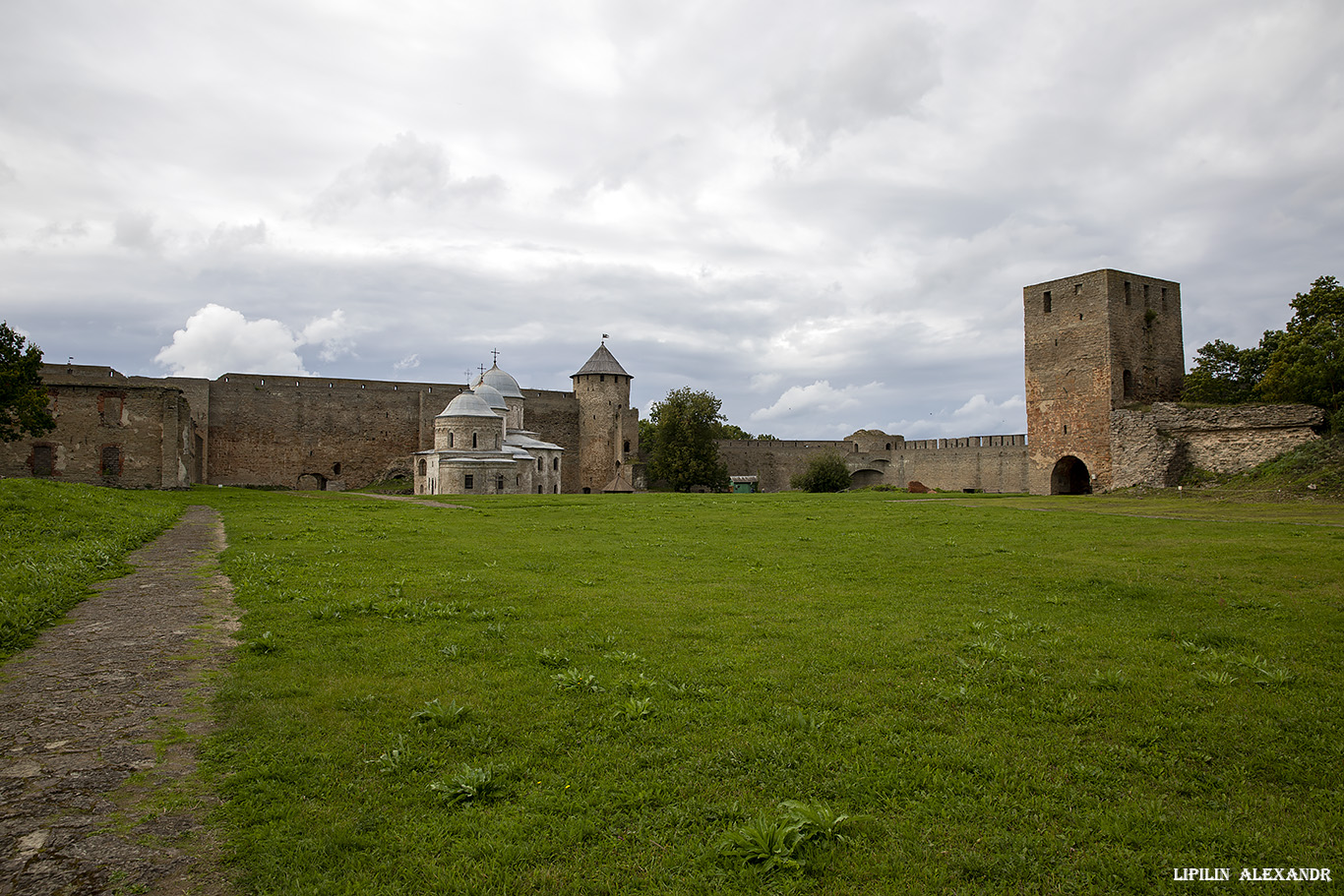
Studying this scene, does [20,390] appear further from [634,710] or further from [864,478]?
[864,478]

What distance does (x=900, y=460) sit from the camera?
55031 mm

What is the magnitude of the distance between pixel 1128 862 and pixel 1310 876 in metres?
0.73

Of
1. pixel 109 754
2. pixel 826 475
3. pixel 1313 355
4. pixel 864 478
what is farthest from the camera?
pixel 864 478

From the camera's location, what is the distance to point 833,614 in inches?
304

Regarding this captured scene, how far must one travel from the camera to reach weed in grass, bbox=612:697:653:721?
482 cm

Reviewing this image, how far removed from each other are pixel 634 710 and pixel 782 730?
37.3 inches

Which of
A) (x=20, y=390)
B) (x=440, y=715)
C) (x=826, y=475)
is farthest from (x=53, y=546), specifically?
(x=826, y=475)

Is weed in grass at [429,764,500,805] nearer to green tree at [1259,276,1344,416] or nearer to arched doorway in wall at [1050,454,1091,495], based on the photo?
green tree at [1259,276,1344,416]

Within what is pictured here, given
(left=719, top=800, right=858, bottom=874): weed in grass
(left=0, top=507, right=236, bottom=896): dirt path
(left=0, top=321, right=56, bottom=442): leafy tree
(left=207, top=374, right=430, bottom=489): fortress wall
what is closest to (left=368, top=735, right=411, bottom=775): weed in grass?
(left=0, top=507, right=236, bottom=896): dirt path

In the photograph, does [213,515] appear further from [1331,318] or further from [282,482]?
[1331,318]

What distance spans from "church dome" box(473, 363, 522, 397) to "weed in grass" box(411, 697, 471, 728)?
46955 millimetres

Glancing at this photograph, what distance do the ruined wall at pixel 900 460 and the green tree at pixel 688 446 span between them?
4350mm

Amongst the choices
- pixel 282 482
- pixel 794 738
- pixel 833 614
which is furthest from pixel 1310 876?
pixel 282 482

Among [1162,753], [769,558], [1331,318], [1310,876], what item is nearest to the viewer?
[1310,876]
